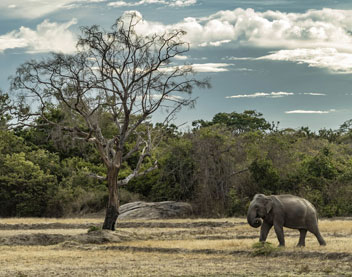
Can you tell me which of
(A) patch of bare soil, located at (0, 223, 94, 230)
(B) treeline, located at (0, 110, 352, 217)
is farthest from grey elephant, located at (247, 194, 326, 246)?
(B) treeline, located at (0, 110, 352, 217)

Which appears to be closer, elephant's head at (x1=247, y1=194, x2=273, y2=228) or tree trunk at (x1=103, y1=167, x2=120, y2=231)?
elephant's head at (x1=247, y1=194, x2=273, y2=228)

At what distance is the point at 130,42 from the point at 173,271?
1524cm

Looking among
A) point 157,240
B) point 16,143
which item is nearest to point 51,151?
point 16,143

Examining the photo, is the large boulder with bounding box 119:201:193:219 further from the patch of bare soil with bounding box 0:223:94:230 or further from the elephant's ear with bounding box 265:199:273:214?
the elephant's ear with bounding box 265:199:273:214

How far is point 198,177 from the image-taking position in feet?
128

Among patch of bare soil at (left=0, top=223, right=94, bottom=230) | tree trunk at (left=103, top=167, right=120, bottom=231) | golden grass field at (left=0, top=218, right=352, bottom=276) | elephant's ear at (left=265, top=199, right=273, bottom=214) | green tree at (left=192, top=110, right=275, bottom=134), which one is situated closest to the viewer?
golden grass field at (left=0, top=218, right=352, bottom=276)

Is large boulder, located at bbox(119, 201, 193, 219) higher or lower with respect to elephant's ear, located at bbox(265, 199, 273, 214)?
lower

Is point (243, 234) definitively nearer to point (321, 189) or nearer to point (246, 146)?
point (321, 189)

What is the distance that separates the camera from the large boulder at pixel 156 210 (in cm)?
3669

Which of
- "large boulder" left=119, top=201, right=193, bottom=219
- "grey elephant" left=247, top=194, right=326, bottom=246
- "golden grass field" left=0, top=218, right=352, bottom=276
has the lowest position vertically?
"large boulder" left=119, top=201, right=193, bottom=219

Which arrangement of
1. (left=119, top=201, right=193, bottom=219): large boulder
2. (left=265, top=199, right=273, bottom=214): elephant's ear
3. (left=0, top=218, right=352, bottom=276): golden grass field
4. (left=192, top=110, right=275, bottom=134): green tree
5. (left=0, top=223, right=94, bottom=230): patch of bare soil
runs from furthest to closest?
(left=192, top=110, right=275, bottom=134): green tree → (left=119, top=201, right=193, bottom=219): large boulder → (left=0, top=223, right=94, bottom=230): patch of bare soil → (left=265, top=199, right=273, bottom=214): elephant's ear → (left=0, top=218, right=352, bottom=276): golden grass field

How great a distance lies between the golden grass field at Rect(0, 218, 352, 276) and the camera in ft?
50.2

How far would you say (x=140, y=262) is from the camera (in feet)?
58.0

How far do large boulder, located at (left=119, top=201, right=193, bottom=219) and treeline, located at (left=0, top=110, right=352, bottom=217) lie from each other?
0.94m
